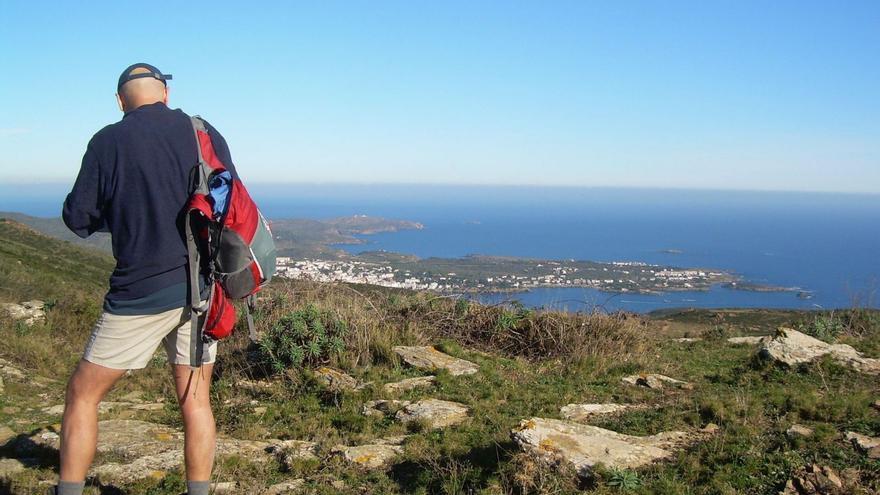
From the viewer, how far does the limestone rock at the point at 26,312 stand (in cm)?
774

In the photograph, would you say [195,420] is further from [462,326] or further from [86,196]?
[462,326]

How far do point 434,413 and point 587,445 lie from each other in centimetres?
146

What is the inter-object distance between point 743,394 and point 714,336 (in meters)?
4.81

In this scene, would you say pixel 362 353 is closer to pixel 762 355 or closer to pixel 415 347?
pixel 415 347

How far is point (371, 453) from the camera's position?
385 centimetres

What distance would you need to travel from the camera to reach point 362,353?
20.0 feet

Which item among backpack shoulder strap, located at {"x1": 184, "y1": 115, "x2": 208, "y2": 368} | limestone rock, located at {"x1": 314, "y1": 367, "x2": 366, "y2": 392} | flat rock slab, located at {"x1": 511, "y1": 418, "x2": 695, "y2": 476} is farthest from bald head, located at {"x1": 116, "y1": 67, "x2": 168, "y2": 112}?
limestone rock, located at {"x1": 314, "y1": 367, "x2": 366, "y2": 392}

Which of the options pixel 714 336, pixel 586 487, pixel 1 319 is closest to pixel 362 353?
pixel 586 487

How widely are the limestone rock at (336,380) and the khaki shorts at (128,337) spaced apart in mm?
2562

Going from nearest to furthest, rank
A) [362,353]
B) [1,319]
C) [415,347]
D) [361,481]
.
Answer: [361,481] → [362,353] → [415,347] → [1,319]

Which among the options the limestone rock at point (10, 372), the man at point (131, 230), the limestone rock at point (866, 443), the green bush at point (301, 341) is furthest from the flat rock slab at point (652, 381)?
the limestone rock at point (10, 372)

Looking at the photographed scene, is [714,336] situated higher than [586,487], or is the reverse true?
[586,487]

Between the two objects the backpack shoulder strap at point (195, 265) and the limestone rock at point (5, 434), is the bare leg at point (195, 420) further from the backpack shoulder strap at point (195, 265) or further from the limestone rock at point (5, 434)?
the limestone rock at point (5, 434)

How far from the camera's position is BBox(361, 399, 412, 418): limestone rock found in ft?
15.5
